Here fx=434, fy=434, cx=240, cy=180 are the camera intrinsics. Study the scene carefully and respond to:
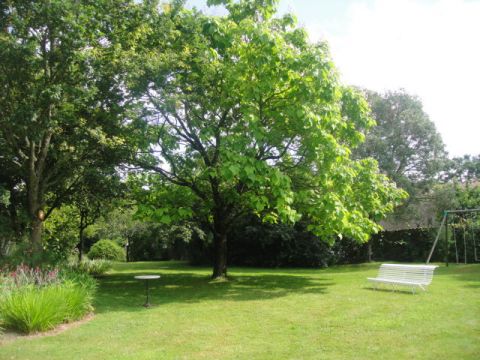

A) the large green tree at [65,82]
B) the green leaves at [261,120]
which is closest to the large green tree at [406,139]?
the green leaves at [261,120]

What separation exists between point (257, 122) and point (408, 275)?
6474 millimetres

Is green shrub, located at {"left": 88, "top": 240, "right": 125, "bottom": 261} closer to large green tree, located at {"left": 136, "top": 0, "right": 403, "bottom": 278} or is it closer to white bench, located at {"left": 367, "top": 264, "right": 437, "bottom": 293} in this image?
large green tree, located at {"left": 136, "top": 0, "right": 403, "bottom": 278}

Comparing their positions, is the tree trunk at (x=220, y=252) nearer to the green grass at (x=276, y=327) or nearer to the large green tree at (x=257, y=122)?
the large green tree at (x=257, y=122)

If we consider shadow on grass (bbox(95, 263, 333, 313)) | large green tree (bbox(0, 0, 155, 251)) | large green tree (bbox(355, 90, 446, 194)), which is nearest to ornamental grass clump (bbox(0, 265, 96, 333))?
shadow on grass (bbox(95, 263, 333, 313))

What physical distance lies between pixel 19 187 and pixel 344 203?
1405 cm

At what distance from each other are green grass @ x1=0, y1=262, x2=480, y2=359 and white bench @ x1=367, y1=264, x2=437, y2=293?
0.37 metres

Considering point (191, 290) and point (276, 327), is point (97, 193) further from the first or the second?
point (276, 327)

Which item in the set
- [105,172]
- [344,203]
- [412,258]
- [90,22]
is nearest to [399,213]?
[412,258]

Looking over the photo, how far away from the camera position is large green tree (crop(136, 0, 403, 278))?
498 inches

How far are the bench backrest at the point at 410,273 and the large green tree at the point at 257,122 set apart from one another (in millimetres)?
1355

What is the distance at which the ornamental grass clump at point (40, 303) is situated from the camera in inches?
318

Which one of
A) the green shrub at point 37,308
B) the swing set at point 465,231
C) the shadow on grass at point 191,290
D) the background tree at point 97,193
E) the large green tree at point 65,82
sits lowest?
the shadow on grass at point 191,290

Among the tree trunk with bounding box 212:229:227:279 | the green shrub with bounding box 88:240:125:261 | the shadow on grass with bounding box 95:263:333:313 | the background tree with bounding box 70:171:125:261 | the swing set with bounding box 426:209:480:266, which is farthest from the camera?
the green shrub with bounding box 88:240:125:261

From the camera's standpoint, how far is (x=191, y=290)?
14.5m
